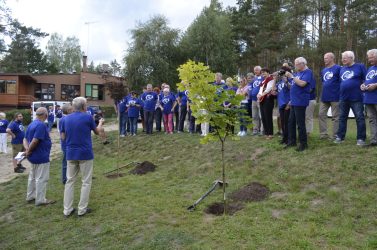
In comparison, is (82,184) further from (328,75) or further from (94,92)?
(94,92)

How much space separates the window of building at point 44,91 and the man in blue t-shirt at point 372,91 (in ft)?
147

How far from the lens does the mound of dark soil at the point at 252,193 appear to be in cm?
623

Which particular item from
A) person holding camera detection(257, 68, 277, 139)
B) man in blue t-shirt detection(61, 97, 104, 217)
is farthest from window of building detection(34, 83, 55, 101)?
man in blue t-shirt detection(61, 97, 104, 217)

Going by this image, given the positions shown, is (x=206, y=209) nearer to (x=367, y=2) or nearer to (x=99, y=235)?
(x=99, y=235)

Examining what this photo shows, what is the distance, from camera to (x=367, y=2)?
2680 centimetres

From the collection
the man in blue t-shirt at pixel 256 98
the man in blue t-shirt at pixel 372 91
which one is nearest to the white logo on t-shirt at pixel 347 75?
the man in blue t-shirt at pixel 372 91

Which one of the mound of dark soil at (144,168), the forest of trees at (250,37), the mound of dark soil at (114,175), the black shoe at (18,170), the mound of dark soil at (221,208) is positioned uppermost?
the forest of trees at (250,37)

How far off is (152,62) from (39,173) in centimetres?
3042

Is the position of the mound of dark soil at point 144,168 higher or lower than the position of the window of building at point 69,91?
lower

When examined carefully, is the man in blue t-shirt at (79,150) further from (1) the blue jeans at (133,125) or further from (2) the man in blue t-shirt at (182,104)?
(1) the blue jeans at (133,125)

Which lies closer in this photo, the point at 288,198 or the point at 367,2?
the point at 288,198

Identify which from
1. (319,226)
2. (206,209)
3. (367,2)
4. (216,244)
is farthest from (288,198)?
(367,2)

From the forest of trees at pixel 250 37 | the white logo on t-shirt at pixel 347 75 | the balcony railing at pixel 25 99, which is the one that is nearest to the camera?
the white logo on t-shirt at pixel 347 75

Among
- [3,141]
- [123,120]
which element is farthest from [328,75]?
[3,141]
